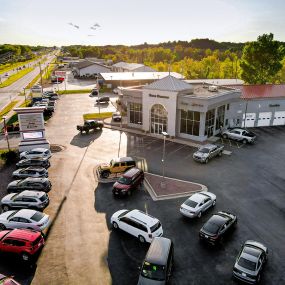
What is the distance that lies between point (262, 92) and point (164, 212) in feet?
125

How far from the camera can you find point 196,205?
2394 cm

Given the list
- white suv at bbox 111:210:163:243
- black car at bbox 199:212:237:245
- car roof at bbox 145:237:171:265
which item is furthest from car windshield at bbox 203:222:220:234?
car roof at bbox 145:237:171:265

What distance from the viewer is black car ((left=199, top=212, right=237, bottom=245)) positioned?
20.4m

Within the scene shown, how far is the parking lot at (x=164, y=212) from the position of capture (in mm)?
18453

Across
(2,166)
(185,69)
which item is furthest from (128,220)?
(185,69)

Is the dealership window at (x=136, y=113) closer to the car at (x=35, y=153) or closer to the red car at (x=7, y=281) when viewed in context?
the car at (x=35, y=153)

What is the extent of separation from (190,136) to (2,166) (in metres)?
26.2

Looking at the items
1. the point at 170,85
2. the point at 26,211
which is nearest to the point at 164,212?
the point at 26,211

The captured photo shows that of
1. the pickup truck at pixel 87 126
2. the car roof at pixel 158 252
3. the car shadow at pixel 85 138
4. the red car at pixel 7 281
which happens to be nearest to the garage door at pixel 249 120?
the car shadow at pixel 85 138

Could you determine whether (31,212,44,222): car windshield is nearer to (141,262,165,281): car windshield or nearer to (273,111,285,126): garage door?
(141,262,165,281): car windshield

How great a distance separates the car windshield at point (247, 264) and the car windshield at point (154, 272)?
4978 millimetres

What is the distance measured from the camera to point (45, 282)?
17.5 metres

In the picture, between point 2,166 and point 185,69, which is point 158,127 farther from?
point 185,69

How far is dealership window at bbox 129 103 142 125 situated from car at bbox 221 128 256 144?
1450 cm
